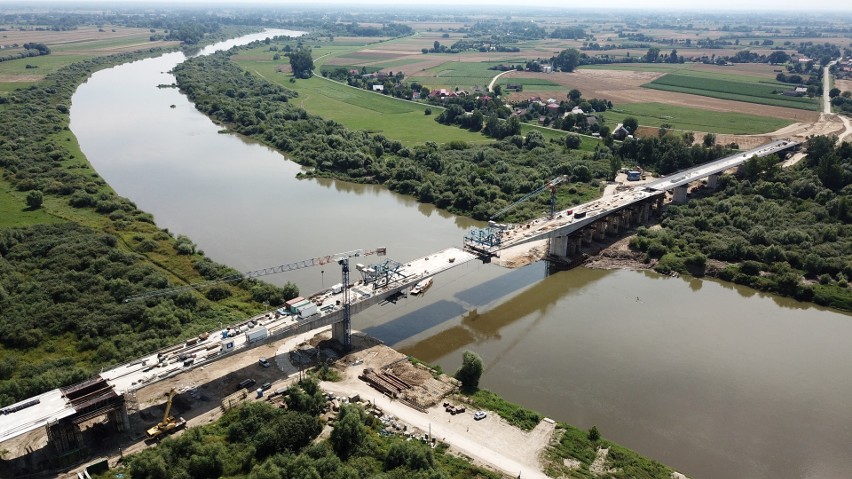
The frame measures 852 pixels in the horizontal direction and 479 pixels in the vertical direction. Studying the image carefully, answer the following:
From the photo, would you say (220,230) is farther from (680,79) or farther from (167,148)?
(680,79)

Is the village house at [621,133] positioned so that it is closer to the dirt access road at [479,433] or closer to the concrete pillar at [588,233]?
the concrete pillar at [588,233]

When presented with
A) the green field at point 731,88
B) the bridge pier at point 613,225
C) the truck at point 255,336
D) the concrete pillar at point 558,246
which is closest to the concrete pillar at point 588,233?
the bridge pier at point 613,225

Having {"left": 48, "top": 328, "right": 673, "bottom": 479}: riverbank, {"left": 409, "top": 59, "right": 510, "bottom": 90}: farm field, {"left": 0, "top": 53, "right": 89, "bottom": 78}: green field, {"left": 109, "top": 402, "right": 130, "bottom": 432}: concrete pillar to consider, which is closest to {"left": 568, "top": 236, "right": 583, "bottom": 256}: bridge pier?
{"left": 48, "top": 328, "right": 673, "bottom": 479}: riverbank

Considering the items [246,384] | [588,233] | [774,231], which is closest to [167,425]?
[246,384]

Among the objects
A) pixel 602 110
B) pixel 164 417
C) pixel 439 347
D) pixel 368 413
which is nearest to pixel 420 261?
pixel 439 347

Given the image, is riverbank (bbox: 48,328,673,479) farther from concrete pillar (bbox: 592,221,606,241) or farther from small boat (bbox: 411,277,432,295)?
concrete pillar (bbox: 592,221,606,241)
